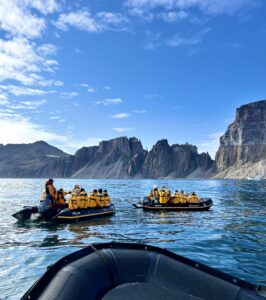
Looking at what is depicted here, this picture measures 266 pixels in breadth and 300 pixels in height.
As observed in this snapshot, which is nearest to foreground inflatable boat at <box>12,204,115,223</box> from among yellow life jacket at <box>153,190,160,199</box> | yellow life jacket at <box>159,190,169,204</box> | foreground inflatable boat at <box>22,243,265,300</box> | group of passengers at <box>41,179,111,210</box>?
group of passengers at <box>41,179,111,210</box>

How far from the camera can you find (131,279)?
4.46 meters

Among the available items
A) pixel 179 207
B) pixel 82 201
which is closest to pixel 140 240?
pixel 82 201

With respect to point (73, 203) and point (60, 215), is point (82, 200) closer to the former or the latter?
point (73, 203)

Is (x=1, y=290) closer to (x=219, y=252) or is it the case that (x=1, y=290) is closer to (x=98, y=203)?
(x=219, y=252)

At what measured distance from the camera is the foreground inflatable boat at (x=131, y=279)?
13.1ft

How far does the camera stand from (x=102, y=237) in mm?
16453

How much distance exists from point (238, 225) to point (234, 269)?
33.3ft

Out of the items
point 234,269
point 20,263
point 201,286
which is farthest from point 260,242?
point 201,286

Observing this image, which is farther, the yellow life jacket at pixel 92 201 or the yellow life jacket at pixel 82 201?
the yellow life jacket at pixel 92 201

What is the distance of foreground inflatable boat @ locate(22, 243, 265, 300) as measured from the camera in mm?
3986

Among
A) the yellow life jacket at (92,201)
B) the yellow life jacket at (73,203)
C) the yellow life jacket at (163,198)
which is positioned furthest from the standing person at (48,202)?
the yellow life jacket at (163,198)

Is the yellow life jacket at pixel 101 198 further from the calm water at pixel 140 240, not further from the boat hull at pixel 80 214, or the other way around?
the calm water at pixel 140 240

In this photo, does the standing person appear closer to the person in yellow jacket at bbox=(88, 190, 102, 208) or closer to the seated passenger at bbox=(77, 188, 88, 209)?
the seated passenger at bbox=(77, 188, 88, 209)

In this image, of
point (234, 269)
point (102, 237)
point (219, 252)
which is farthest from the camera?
point (102, 237)
